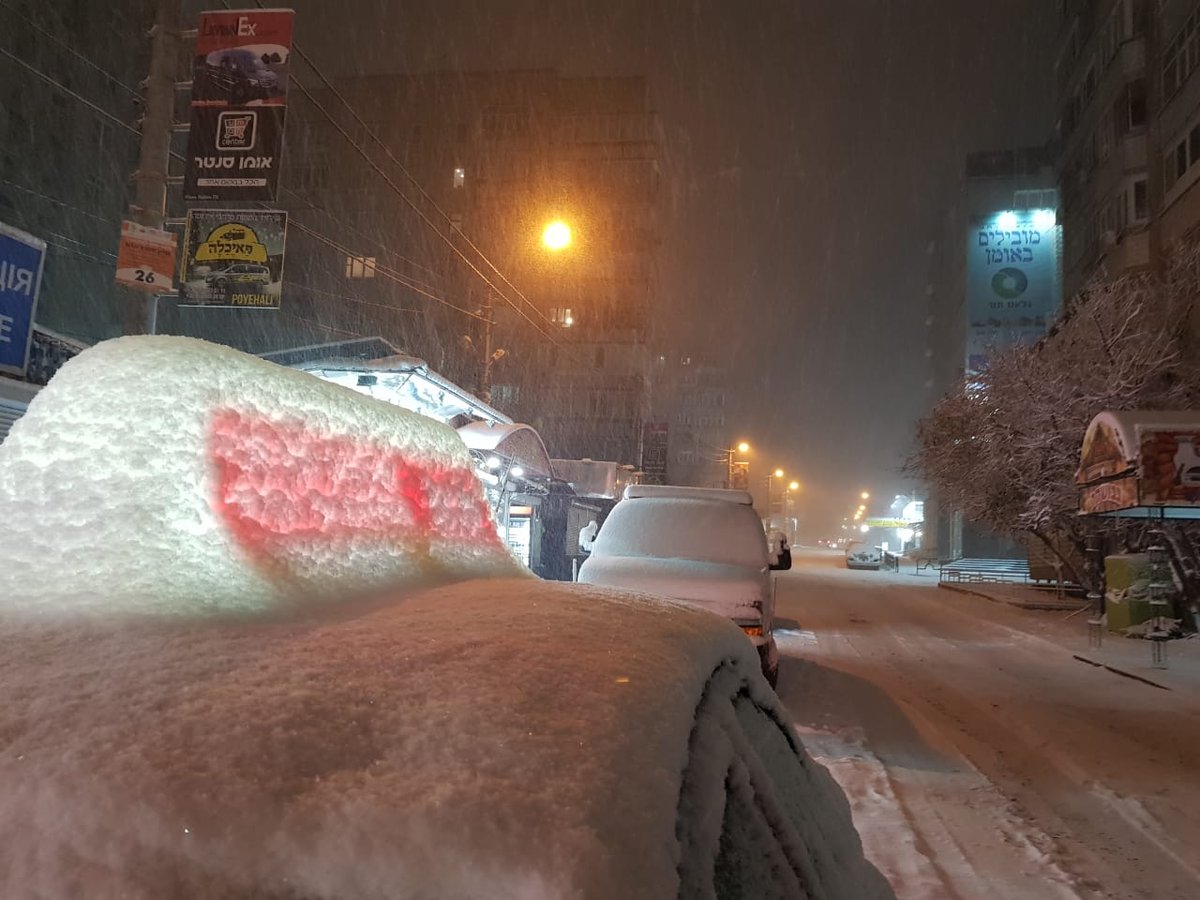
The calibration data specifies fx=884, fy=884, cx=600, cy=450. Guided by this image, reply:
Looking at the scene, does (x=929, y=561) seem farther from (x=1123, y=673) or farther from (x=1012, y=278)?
(x=1123, y=673)

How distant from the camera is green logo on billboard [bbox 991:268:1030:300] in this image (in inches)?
2215

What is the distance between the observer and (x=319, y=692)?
1.40 m

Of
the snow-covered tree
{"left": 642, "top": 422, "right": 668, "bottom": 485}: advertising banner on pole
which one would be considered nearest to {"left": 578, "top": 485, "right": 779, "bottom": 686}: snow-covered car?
the snow-covered tree

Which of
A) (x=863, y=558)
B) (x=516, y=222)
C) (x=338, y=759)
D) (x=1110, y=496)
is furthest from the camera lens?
(x=516, y=222)

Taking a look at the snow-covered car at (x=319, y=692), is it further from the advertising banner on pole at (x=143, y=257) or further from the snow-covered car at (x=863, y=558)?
the snow-covered car at (x=863, y=558)

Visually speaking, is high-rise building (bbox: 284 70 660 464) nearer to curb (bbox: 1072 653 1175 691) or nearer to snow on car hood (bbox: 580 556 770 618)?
curb (bbox: 1072 653 1175 691)

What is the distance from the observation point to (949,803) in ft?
20.0

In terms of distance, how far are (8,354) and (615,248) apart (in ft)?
213

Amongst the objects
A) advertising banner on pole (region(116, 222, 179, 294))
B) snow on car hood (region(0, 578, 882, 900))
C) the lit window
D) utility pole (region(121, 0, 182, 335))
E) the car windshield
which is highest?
the lit window

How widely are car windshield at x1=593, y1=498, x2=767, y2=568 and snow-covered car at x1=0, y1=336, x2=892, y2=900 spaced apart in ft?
23.2

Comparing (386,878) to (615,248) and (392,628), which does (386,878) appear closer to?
(392,628)

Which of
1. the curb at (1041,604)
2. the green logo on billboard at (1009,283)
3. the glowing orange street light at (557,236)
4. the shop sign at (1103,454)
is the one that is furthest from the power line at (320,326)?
the green logo on billboard at (1009,283)

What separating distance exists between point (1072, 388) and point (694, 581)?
16991mm

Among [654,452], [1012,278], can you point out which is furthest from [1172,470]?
[1012,278]
